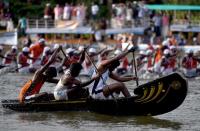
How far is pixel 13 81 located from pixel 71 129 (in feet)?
37.8

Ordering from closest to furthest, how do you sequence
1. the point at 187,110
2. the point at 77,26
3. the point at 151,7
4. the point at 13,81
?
the point at 187,110, the point at 13,81, the point at 77,26, the point at 151,7

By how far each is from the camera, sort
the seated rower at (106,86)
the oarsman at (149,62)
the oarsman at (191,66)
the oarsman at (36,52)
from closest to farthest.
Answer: the seated rower at (106,86), the oarsman at (191,66), the oarsman at (149,62), the oarsman at (36,52)

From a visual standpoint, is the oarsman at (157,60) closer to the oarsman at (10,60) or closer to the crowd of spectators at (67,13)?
the oarsman at (10,60)

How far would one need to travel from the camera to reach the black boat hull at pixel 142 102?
67.4 ft

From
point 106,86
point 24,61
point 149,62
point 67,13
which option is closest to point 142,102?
point 106,86

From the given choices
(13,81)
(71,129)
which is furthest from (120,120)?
(13,81)

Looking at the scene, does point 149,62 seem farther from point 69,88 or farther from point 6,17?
point 6,17

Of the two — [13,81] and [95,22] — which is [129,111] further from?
[95,22]

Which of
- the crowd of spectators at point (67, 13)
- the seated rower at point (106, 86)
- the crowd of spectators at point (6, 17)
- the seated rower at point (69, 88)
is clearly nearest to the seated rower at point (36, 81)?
the seated rower at point (69, 88)

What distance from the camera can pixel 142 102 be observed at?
20.8m

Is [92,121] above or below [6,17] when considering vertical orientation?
above

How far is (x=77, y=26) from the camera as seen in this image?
4266 centimetres

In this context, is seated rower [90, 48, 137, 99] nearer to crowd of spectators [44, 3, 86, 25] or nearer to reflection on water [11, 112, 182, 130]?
reflection on water [11, 112, 182, 130]

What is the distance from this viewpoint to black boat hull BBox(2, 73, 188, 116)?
2053 centimetres
